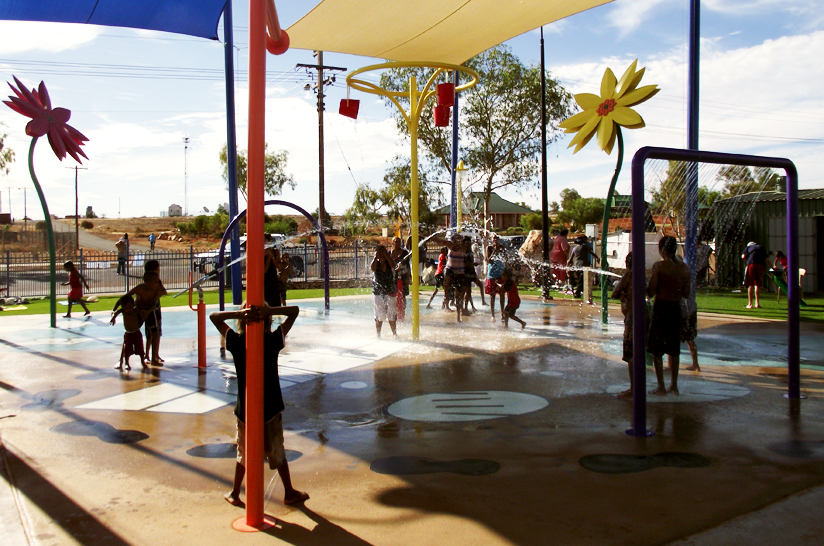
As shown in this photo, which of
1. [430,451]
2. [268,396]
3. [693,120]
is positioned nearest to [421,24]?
[693,120]

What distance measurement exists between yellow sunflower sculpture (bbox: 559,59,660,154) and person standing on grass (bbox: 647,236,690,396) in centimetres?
329

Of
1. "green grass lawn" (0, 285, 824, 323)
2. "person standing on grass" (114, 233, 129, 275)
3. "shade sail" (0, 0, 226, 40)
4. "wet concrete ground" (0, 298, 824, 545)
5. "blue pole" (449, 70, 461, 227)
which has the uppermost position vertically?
"shade sail" (0, 0, 226, 40)

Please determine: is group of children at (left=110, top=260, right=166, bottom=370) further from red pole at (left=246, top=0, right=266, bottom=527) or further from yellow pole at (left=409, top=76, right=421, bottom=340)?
red pole at (left=246, top=0, right=266, bottom=527)

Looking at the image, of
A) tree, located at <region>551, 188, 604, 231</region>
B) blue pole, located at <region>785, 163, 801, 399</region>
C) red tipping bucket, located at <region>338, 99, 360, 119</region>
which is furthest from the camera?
tree, located at <region>551, 188, 604, 231</region>

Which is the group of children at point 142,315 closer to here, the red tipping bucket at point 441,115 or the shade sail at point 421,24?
the shade sail at point 421,24

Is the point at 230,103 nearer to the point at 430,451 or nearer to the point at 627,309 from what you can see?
the point at 627,309

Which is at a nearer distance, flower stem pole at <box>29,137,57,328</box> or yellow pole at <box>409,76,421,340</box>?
yellow pole at <box>409,76,421,340</box>

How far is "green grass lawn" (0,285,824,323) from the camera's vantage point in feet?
44.1

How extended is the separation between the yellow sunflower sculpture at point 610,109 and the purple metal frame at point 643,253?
121 inches

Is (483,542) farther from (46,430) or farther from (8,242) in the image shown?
(8,242)

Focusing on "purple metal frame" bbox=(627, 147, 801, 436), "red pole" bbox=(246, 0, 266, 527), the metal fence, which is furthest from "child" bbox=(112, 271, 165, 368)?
the metal fence

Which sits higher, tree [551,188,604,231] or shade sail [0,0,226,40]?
tree [551,188,604,231]

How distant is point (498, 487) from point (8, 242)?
5238 cm

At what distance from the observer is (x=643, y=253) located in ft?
17.8
